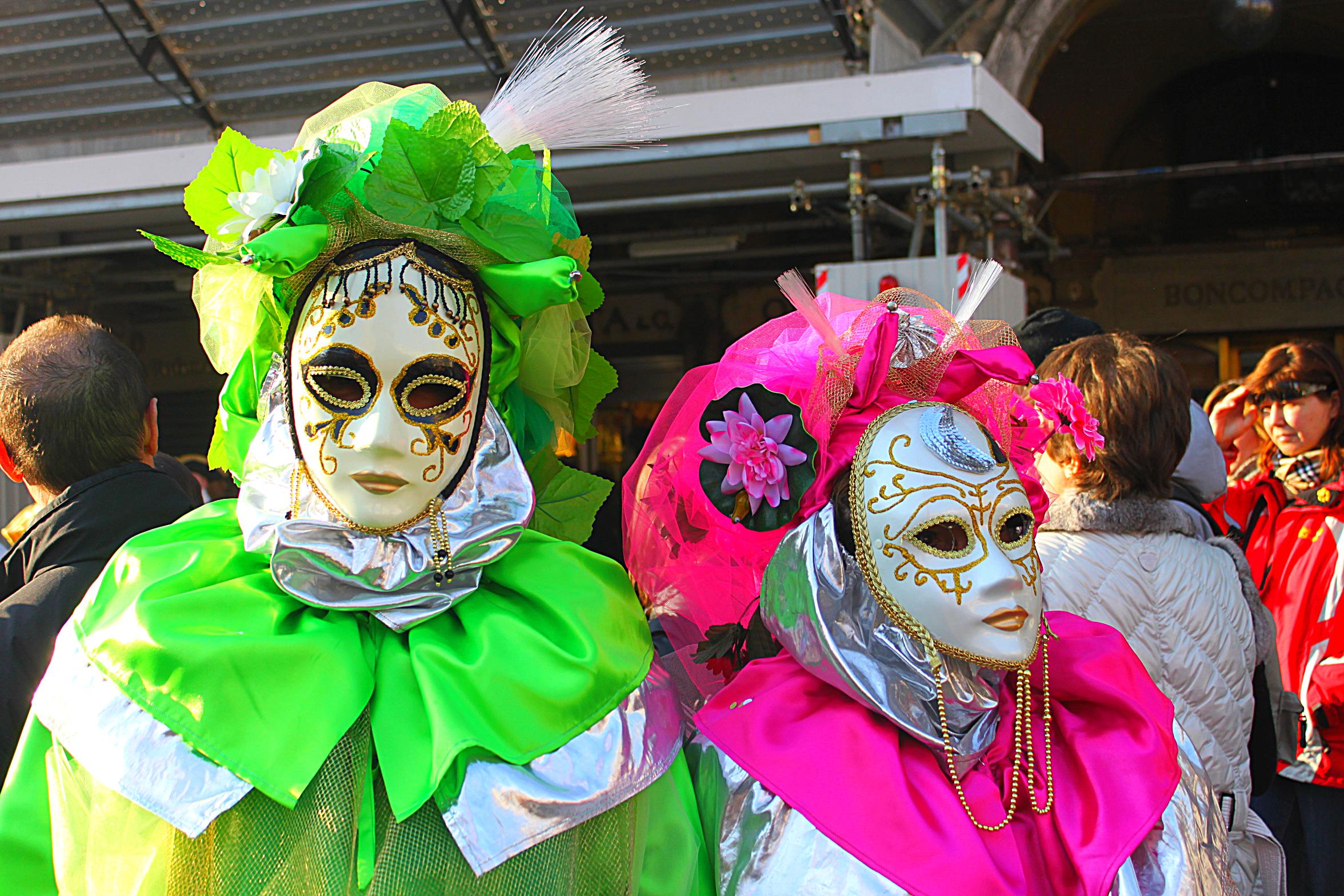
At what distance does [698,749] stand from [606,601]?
24 centimetres

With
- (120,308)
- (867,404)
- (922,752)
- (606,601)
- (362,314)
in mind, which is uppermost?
(120,308)

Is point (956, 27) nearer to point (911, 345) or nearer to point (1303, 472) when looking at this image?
point (1303, 472)

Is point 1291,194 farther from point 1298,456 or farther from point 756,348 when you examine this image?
point 756,348

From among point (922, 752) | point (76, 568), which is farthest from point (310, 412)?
point (922, 752)

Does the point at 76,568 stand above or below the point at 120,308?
below

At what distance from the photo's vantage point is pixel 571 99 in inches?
70.9

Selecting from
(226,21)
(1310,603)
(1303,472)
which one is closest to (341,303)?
(1310,603)

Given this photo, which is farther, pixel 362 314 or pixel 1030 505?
pixel 1030 505

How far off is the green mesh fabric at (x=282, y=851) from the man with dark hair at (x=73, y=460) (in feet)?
1.61

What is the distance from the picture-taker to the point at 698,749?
1618mm

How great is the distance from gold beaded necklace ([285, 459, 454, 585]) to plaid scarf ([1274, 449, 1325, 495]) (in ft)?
8.32

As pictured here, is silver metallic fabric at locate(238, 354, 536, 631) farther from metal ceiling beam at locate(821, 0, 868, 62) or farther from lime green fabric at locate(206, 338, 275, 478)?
metal ceiling beam at locate(821, 0, 868, 62)

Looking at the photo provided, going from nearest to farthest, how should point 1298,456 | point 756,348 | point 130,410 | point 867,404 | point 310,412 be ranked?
point 310,412 < point 867,404 < point 756,348 < point 130,410 < point 1298,456

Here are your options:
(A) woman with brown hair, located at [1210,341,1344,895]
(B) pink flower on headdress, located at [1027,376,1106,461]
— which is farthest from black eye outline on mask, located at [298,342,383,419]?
(A) woman with brown hair, located at [1210,341,1344,895]
